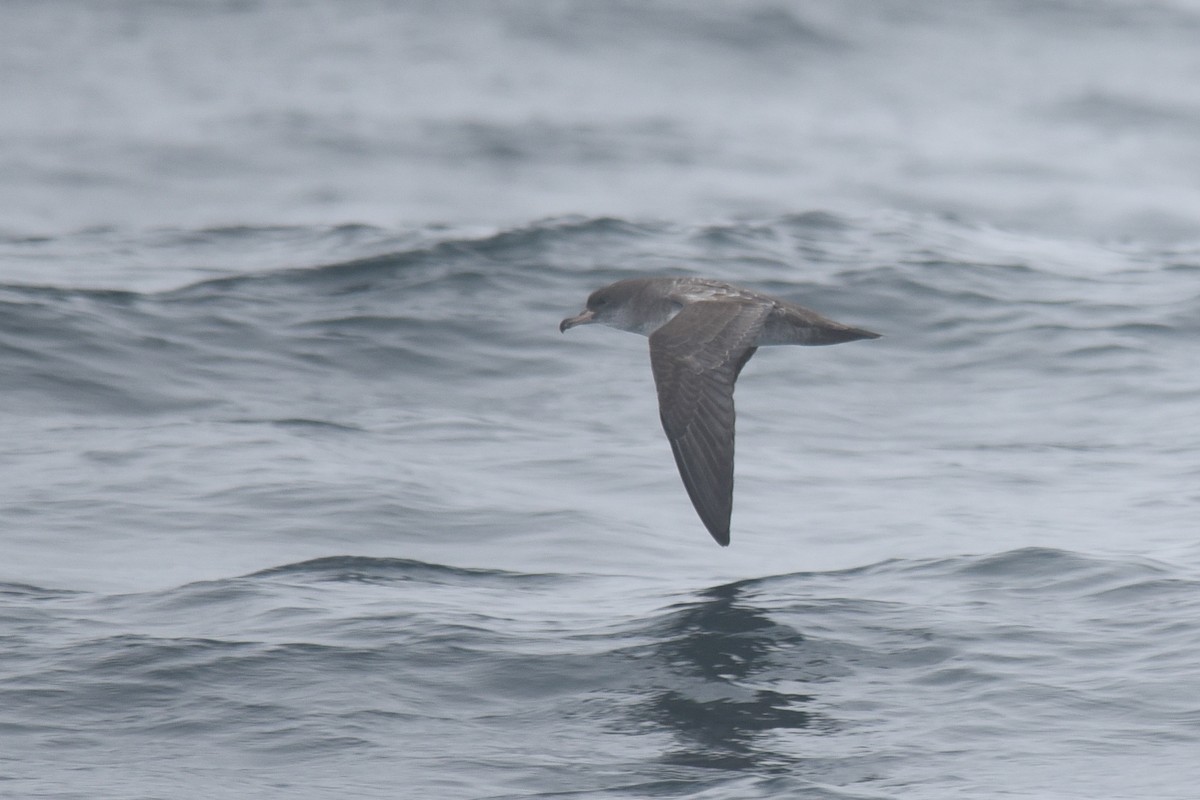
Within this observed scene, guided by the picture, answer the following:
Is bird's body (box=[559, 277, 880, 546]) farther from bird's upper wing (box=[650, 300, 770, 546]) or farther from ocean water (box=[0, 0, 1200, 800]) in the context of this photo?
ocean water (box=[0, 0, 1200, 800])

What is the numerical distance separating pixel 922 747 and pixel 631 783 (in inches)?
40.6

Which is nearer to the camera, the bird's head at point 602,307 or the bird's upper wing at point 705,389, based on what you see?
the bird's upper wing at point 705,389

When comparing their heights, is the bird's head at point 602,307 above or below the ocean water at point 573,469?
above

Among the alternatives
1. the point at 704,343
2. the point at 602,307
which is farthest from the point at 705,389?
the point at 602,307

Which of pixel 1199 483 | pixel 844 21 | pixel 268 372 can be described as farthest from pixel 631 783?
pixel 844 21

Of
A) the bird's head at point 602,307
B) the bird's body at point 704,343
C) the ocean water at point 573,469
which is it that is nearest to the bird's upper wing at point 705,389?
the bird's body at point 704,343

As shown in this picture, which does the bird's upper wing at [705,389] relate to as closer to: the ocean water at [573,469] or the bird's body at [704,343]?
the bird's body at [704,343]

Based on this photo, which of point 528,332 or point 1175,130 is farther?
point 1175,130

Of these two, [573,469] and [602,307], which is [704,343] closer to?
[602,307]

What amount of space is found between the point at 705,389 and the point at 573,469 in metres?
2.98

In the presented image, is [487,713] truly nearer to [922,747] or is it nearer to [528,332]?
[922,747]

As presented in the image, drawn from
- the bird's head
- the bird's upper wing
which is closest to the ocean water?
the bird's upper wing

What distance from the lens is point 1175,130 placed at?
83.5 ft

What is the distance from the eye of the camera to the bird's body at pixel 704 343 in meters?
7.11
